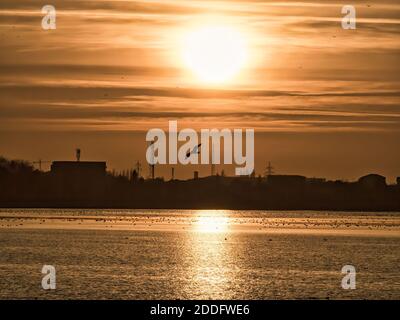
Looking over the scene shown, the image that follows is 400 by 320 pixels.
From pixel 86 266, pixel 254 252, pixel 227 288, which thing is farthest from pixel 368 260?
pixel 227 288

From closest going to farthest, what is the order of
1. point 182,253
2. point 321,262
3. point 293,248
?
1. point 321,262
2. point 182,253
3. point 293,248

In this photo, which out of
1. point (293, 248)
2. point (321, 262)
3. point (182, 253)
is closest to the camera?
point (321, 262)

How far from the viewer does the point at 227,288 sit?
2141 inches
